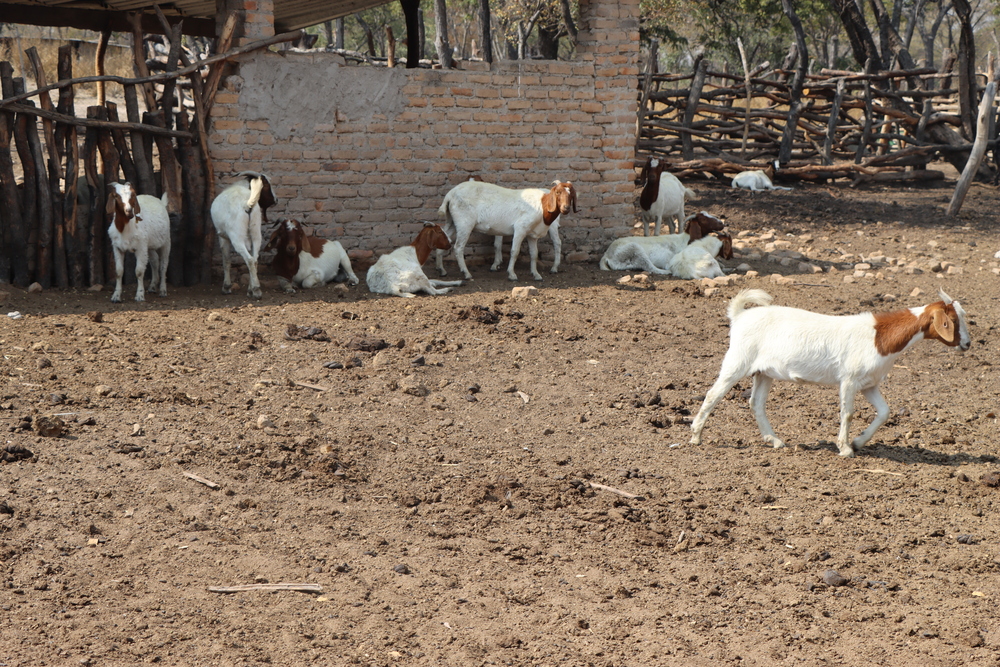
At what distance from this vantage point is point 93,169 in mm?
9008

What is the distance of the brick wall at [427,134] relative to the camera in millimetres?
9648

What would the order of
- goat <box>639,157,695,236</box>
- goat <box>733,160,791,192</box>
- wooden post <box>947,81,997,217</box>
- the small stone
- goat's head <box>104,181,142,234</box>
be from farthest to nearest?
goat <box>733,160,791,192</box>
wooden post <box>947,81,997,217</box>
goat <box>639,157,695,236</box>
goat's head <box>104,181,142,234</box>
the small stone

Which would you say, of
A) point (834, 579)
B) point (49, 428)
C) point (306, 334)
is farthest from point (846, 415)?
point (49, 428)

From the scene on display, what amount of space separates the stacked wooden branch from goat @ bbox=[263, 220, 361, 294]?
8.37 meters

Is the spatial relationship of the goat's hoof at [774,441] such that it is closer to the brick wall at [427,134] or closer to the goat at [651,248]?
the goat at [651,248]

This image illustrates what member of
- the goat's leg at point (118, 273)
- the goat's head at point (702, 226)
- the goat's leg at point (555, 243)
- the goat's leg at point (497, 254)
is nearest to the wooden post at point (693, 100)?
the goat's head at point (702, 226)

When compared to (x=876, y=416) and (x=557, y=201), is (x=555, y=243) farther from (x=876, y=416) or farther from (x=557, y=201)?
(x=876, y=416)

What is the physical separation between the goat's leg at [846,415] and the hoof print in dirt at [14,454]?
4.34 meters

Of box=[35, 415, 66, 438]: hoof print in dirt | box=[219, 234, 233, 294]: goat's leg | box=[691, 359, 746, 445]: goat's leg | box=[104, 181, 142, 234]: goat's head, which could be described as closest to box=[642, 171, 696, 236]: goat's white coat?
box=[219, 234, 233, 294]: goat's leg

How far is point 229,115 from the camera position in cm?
948

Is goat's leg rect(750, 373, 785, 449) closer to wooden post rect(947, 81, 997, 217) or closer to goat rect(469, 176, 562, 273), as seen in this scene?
goat rect(469, 176, 562, 273)

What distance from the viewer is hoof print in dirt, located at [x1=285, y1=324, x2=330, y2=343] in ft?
25.0

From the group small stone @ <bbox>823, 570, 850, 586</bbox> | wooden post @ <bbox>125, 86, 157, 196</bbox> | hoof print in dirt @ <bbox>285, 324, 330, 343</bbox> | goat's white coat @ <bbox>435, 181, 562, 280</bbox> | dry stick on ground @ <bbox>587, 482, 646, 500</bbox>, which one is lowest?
small stone @ <bbox>823, 570, 850, 586</bbox>

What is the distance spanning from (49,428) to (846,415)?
4.41m
